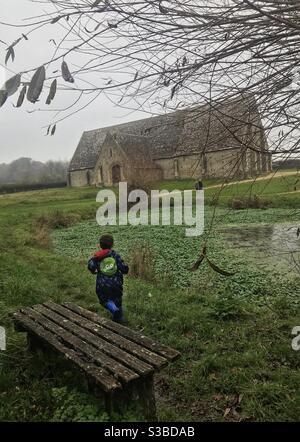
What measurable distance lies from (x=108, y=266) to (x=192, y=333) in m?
1.54

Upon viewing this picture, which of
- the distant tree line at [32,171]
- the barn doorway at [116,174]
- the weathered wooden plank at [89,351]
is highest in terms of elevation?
the distant tree line at [32,171]

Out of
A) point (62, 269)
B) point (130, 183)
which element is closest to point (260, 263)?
point (62, 269)

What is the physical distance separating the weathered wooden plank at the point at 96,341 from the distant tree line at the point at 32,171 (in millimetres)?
62659

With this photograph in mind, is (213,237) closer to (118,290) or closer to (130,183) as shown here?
(118,290)

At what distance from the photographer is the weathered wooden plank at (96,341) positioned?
3.18 metres

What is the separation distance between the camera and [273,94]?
3.18 meters

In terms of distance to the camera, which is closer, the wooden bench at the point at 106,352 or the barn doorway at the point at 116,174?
the wooden bench at the point at 106,352

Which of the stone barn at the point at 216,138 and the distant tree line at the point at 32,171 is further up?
the distant tree line at the point at 32,171

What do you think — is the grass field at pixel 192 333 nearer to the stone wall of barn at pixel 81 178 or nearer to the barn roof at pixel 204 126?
the barn roof at pixel 204 126

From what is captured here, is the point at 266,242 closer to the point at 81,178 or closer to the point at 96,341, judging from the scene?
the point at 96,341
